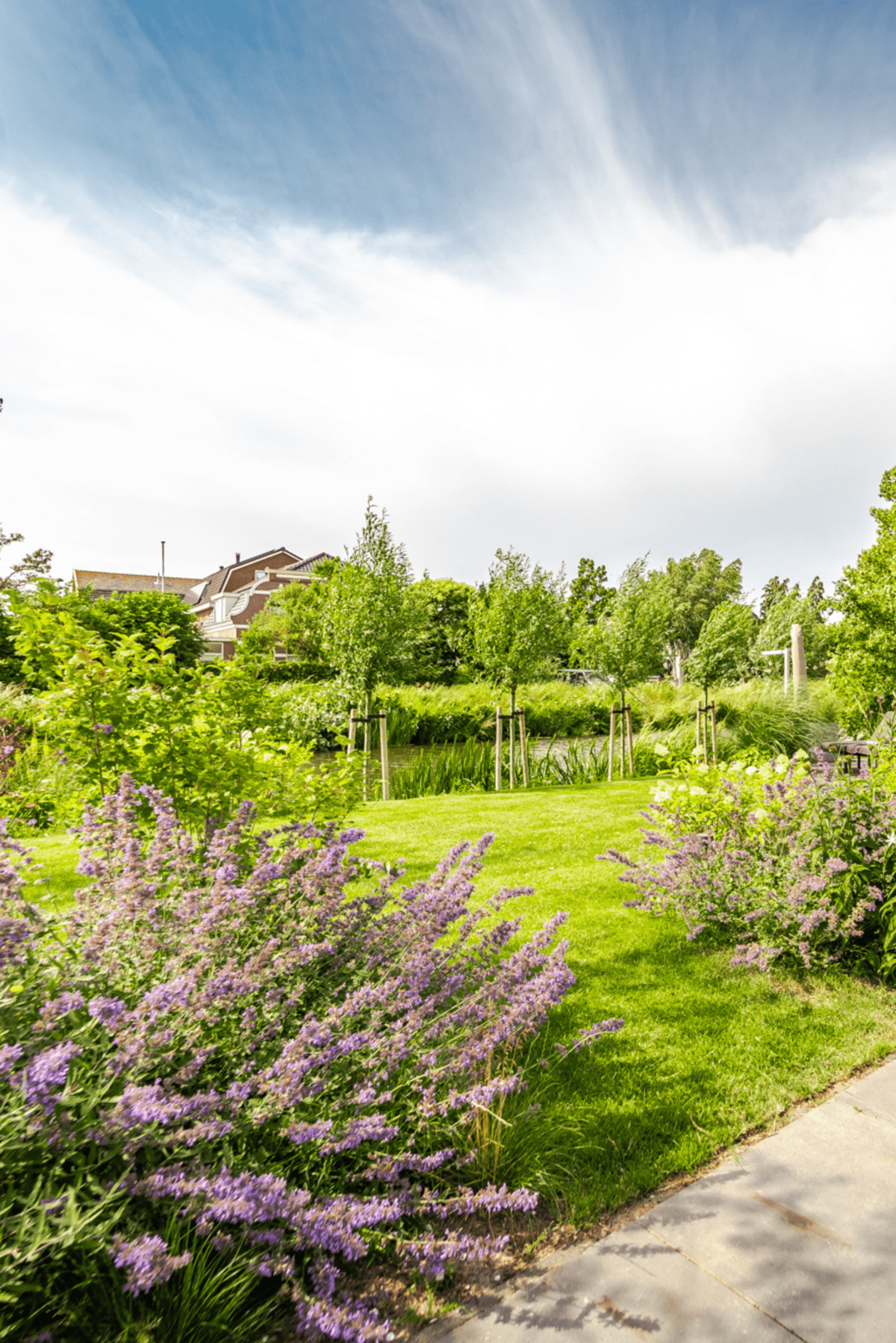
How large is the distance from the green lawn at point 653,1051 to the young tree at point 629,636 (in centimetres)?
704

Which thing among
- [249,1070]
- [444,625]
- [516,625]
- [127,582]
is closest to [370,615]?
[516,625]

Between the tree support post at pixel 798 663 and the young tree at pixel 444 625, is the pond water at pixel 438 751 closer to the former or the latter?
the young tree at pixel 444 625

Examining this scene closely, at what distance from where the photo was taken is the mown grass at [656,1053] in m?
2.10

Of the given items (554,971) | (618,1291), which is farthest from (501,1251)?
(554,971)

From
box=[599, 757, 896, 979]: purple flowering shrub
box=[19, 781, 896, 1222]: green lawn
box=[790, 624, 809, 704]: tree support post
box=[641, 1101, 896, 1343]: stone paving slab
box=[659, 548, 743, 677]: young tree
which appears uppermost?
box=[659, 548, 743, 677]: young tree

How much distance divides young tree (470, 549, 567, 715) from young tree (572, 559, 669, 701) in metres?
1.17

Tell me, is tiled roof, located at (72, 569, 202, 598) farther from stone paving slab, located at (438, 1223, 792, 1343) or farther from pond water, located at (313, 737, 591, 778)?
stone paving slab, located at (438, 1223, 792, 1343)

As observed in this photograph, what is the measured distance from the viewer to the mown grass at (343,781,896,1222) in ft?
6.90

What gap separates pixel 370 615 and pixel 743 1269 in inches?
325

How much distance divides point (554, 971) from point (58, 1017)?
1459 mm

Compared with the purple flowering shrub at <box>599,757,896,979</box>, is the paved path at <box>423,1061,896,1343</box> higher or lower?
lower

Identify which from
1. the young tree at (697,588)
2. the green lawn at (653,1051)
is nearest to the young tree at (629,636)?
the green lawn at (653,1051)

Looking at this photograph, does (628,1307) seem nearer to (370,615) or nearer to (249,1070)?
(249,1070)

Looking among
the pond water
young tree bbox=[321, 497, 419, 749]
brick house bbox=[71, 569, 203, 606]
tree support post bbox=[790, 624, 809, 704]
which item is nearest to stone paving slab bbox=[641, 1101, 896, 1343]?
young tree bbox=[321, 497, 419, 749]
